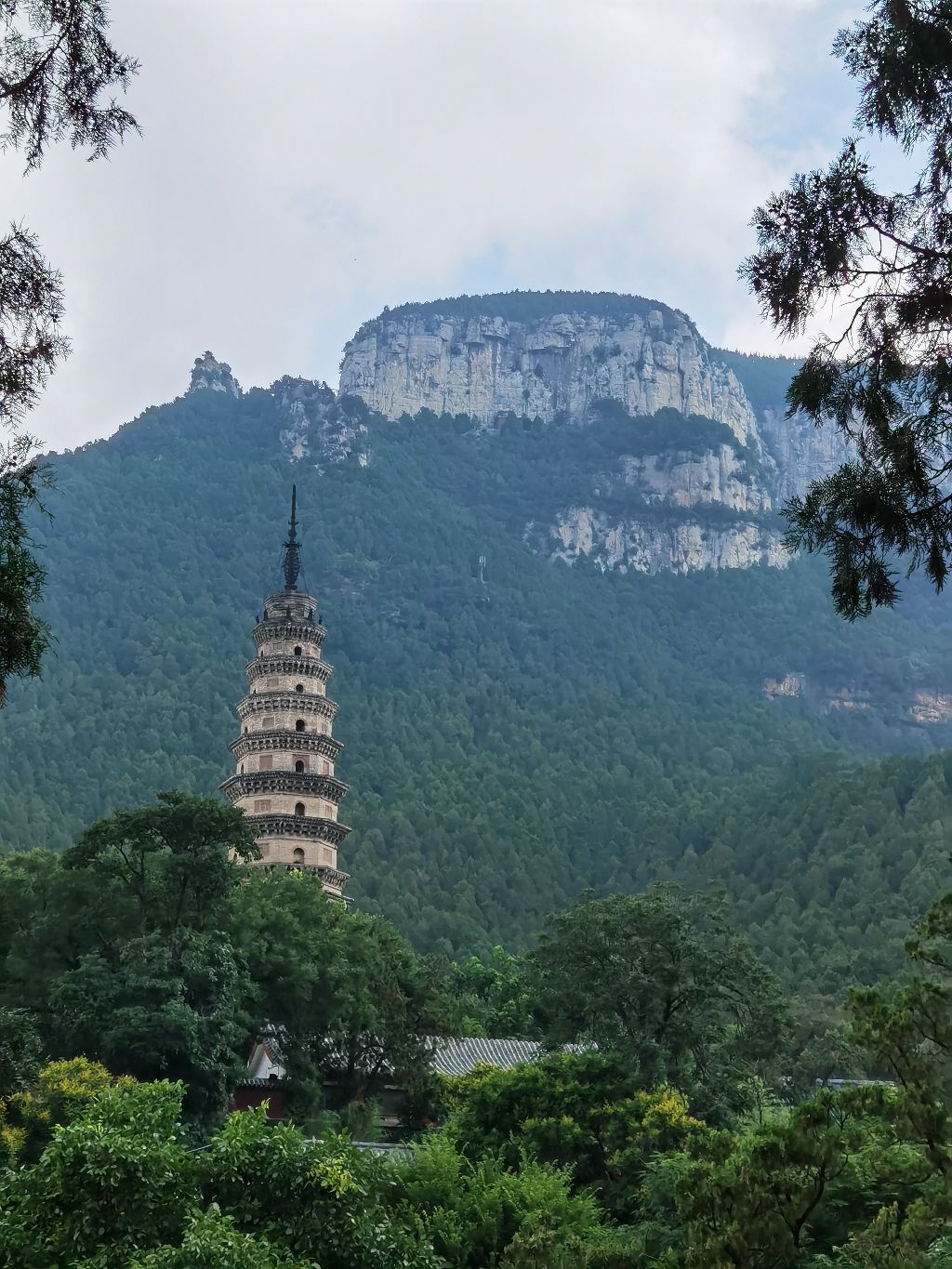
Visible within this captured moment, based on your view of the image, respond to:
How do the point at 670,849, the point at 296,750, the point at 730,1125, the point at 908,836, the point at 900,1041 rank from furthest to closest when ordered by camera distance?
1. the point at 670,849
2. the point at 908,836
3. the point at 296,750
4. the point at 730,1125
5. the point at 900,1041

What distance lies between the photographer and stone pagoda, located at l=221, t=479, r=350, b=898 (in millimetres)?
61688

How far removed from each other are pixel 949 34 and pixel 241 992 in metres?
30.7

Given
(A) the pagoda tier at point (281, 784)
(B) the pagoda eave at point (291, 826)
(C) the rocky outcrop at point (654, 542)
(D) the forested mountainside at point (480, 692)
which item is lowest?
(B) the pagoda eave at point (291, 826)

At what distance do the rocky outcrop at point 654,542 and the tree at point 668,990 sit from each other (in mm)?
144850

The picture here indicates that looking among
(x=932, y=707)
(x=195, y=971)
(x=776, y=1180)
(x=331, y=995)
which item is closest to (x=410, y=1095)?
(x=331, y=995)

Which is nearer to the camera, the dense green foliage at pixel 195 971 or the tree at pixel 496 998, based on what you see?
the dense green foliage at pixel 195 971

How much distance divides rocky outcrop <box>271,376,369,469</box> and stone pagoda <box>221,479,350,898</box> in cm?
11535

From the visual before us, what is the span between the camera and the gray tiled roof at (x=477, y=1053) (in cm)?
4934

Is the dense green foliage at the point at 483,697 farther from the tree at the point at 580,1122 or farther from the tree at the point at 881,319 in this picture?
the tree at the point at 881,319

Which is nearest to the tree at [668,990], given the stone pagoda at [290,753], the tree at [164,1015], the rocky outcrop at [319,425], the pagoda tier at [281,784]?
the tree at [164,1015]

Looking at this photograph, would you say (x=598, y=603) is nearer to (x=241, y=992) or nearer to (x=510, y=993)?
(x=510, y=993)

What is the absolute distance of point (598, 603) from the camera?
174 metres

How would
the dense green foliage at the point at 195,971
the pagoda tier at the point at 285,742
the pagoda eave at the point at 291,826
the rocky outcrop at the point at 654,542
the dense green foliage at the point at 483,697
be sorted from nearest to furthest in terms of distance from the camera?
the dense green foliage at the point at 195,971 → the pagoda eave at the point at 291,826 → the pagoda tier at the point at 285,742 → the dense green foliage at the point at 483,697 → the rocky outcrop at the point at 654,542

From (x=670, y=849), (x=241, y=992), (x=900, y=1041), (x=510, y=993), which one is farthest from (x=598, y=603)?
(x=900, y=1041)
